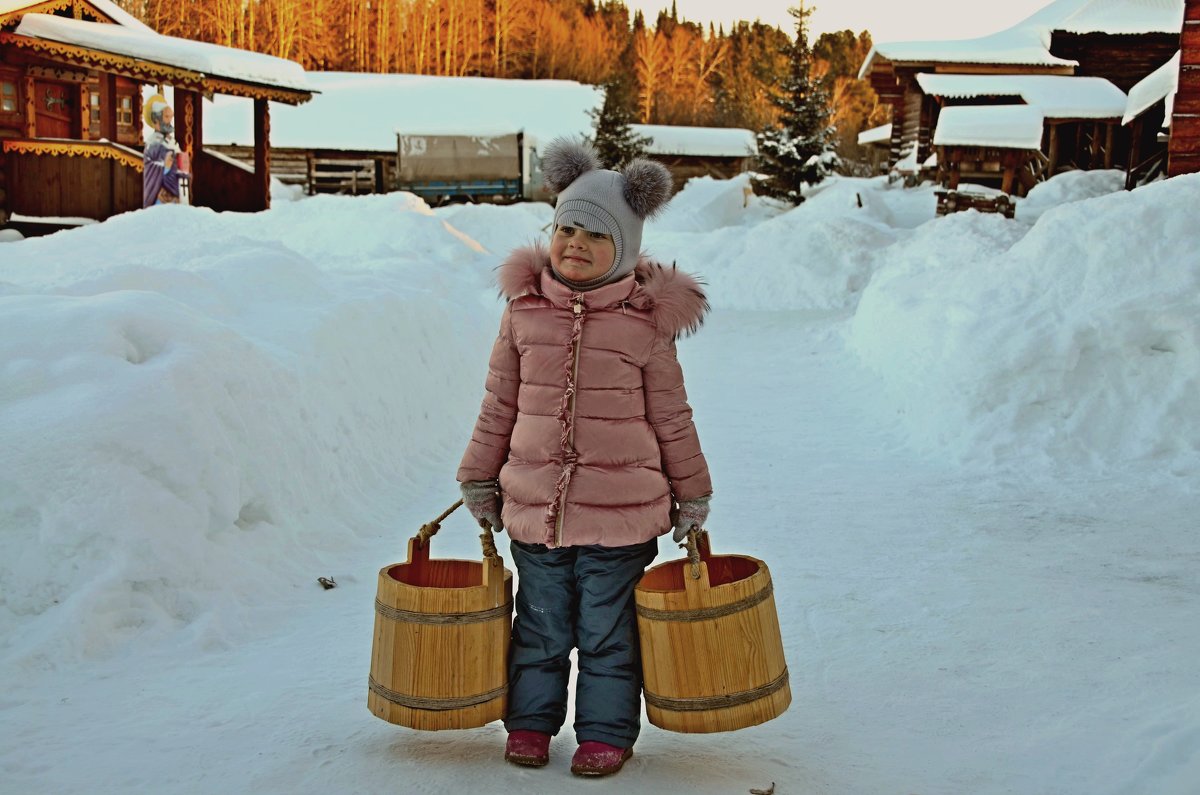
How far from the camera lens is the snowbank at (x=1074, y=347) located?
614cm

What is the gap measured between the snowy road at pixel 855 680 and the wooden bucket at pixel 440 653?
122 mm

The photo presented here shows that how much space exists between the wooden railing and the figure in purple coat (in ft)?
2.24

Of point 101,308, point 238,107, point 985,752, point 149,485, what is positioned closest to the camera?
point 985,752

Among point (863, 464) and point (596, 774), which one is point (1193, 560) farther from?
point (596, 774)

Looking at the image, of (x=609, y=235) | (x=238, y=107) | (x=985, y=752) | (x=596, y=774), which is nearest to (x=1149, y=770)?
(x=985, y=752)

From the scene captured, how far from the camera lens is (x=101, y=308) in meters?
4.82

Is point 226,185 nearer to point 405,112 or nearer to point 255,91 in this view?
point 255,91

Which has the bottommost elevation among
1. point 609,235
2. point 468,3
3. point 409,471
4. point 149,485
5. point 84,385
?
point 409,471

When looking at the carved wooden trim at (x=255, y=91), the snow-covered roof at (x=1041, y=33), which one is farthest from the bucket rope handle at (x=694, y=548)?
the snow-covered roof at (x=1041, y=33)

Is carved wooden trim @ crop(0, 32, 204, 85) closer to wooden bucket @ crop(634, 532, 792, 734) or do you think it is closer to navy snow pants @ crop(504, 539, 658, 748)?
navy snow pants @ crop(504, 539, 658, 748)

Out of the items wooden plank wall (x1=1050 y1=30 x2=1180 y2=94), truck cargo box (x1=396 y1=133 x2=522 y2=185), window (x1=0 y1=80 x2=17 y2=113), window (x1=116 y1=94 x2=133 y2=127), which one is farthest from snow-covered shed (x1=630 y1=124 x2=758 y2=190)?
window (x1=0 y1=80 x2=17 y2=113)

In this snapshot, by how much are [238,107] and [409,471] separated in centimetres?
3034

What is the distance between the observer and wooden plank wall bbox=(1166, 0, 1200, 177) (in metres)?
10.9

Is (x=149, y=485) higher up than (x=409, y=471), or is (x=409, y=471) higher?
(x=149, y=485)
